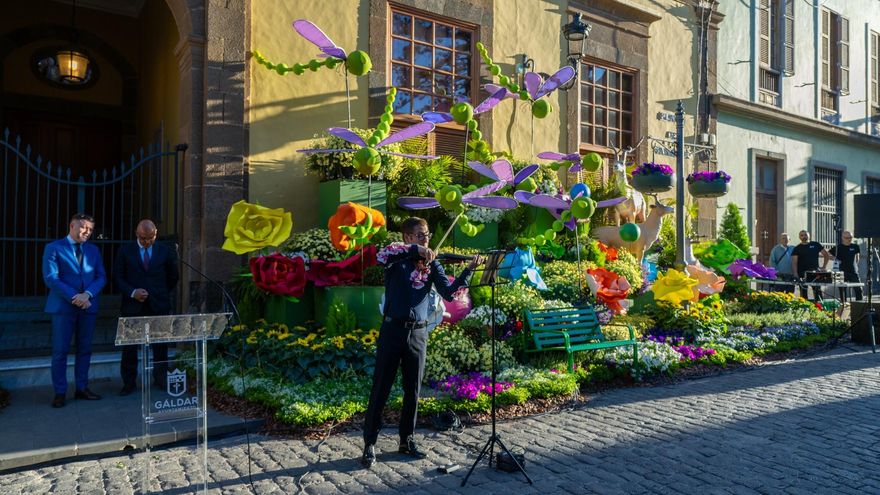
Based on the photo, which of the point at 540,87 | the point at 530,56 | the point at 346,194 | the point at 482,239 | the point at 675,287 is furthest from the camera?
the point at 530,56

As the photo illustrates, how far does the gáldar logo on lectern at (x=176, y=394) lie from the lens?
413 cm

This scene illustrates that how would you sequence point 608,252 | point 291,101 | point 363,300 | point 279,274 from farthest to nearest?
point 608,252 < point 291,101 < point 363,300 < point 279,274

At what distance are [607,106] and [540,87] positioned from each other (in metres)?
3.97

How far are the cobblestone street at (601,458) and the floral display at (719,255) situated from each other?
5.18m

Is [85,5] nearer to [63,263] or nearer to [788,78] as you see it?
[63,263]

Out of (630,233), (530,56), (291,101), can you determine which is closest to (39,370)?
(291,101)

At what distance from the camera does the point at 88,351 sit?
6355 mm

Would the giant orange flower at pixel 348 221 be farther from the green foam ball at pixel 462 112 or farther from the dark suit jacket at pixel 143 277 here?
the dark suit jacket at pixel 143 277

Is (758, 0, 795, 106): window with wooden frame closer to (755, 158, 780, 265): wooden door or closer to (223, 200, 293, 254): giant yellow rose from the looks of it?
(755, 158, 780, 265): wooden door

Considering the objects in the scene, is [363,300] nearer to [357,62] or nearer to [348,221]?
[348,221]

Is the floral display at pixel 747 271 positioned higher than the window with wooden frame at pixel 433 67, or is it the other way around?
the window with wooden frame at pixel 433 67

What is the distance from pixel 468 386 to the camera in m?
6.19

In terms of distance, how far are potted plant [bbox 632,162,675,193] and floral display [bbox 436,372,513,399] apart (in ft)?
14.8

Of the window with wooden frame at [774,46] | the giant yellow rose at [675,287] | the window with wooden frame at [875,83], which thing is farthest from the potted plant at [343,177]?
the window with wooden frame at [875,83]
